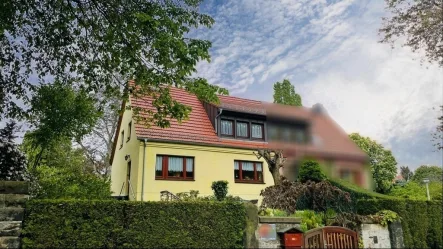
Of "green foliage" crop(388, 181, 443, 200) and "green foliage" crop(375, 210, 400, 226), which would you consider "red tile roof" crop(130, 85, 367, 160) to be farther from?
"green foliage" crop(375, 210, 400, 226)

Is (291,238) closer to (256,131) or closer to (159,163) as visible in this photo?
(159,163)

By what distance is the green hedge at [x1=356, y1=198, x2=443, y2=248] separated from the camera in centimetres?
1082

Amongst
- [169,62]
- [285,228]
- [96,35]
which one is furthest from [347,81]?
[96,35]

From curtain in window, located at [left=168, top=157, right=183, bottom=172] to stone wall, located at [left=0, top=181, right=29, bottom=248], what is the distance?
9.42 meters

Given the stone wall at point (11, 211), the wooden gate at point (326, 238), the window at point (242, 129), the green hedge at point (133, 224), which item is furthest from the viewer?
the window at point (242, 129)

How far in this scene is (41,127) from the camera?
15.7 metres

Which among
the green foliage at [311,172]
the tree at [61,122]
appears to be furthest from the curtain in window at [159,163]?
the green foliage at [311,172]

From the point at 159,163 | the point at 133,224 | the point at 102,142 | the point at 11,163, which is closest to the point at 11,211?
the point at 11,163

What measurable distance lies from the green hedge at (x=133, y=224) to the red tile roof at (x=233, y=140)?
804 centimetres

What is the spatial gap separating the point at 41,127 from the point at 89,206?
1007 centimetres

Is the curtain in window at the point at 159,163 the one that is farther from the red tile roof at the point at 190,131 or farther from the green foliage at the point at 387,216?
the green foliage at the point at 387,216

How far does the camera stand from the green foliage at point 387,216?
34.0 feet

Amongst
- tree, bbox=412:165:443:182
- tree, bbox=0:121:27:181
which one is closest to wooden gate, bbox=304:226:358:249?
tree, bbox=412:165:443:182

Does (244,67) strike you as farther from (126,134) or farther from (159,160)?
(126,134)
